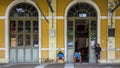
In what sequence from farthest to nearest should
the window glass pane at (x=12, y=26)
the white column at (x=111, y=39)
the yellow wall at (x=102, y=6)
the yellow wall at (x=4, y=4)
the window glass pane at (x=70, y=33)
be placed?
the window glass pane at (x=12, y=26) → the window glass pane at (x=70, y=33) → the yellow wall at (x=4, y=4) → the yellow wall at (x=102, y=6) → the white column at (x=111, y=39)

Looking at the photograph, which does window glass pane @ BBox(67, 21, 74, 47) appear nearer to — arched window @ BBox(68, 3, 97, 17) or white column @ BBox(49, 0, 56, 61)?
arched window @ BBox(68, 3, 97, 17)

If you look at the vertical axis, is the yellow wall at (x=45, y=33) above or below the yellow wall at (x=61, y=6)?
below

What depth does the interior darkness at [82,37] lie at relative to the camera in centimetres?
2186

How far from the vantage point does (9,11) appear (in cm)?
2181

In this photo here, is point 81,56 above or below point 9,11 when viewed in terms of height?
below

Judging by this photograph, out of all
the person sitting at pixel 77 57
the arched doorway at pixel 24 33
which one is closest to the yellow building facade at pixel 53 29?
the arched doorway at pixel 24 33

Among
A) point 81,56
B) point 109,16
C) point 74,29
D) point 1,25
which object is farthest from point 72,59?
point 1,25

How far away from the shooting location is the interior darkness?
71.7ft

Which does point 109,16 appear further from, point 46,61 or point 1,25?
point 1,25

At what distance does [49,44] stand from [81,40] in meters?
2.40

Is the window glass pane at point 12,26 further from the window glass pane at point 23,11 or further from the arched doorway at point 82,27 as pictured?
the arched doorway at point 82,27

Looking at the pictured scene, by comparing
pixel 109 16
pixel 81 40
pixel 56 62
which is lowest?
pixel 56 62

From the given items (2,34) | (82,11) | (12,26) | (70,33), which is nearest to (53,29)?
(70,33)

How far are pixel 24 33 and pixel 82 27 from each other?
426 cm
